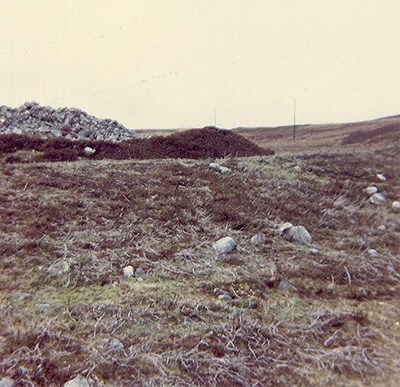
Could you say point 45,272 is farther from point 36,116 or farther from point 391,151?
point 36,116

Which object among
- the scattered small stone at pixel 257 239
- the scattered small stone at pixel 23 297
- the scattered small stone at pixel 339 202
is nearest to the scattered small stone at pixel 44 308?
the scattered small stone at pixel 23 297

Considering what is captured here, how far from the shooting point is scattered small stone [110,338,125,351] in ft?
11.3

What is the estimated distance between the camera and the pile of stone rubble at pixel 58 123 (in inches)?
655

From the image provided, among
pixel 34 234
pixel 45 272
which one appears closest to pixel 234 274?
pixel 45 272

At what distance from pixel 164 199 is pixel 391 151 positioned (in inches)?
368

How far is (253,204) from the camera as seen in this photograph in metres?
7.45

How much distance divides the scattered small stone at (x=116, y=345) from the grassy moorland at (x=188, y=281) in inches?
0.4

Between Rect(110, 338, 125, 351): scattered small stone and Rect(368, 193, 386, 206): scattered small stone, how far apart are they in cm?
664

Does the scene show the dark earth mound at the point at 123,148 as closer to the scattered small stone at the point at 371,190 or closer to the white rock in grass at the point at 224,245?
the scattered small stone at the point at 371,190

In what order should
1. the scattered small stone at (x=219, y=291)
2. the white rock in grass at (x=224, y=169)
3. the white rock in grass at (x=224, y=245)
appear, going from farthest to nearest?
the white rock in grass at (x=224, y=169) → the white rock in grass at (x=224, y=245) → the scattered small stone at (x=219, y=291)

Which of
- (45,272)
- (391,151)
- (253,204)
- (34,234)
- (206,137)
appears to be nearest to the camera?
(45,272)

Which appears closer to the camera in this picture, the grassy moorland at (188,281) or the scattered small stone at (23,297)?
the grassy moorland at (188,281)

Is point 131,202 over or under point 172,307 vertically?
over

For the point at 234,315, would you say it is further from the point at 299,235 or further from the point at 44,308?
the point at 299,235
